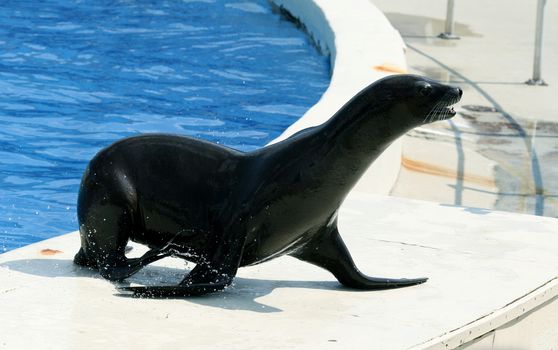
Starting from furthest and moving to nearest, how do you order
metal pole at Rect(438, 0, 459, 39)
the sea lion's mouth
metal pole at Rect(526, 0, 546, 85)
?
metal pole at Rect(438, 0, 459, 39)
metal pole at Rect(526, 0, 546, 85)
the sea lion's mouth

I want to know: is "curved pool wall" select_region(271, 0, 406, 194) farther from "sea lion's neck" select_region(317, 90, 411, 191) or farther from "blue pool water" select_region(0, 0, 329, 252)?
"sea lion's neck" select_region(317, 90, 411, 191)

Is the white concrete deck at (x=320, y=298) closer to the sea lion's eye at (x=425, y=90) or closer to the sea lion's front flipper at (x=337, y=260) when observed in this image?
the sea lion's front flipper at (x=337, y=260)

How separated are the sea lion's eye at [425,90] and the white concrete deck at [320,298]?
0.65 meters

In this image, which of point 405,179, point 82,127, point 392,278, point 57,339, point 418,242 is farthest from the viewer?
point 82,127

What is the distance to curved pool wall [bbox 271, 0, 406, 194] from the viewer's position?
5895 mm

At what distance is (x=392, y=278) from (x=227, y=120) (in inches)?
154

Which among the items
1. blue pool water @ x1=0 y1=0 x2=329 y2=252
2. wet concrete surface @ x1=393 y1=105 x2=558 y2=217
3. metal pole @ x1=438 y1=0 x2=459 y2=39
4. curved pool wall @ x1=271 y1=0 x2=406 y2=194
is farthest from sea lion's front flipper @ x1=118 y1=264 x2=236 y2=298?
metal pole @ x1=438 y1=0 x2=459 y2=39

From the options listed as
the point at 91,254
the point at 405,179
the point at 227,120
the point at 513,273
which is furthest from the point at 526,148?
the point at 91,254

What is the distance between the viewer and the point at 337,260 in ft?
13.0

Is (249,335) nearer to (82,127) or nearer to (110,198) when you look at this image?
(110,198)

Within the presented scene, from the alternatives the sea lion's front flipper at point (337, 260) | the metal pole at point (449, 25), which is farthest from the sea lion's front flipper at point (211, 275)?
the metal pole at point (449, 25)

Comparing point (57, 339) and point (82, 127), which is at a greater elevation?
point (57, 339)

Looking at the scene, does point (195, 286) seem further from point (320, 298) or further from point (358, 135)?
point (358, 135)

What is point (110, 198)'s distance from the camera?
12.8ft
